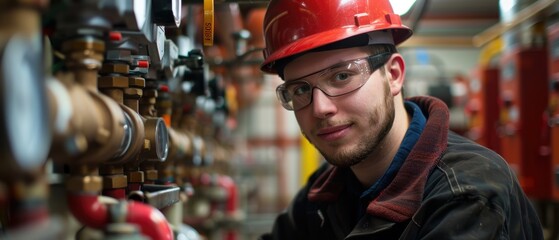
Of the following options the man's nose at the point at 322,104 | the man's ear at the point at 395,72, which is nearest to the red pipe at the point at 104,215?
the man's nose at the point at 322,104

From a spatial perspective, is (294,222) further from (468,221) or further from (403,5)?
(403,5)

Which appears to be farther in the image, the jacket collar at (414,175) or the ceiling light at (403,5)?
the ceiling light at (403,5)

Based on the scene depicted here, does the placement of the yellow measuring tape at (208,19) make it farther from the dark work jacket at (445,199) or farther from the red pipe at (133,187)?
the dark work jacket at (445,199)

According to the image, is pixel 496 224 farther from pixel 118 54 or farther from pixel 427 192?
pixel 118 54

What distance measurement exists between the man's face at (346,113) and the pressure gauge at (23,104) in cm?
76

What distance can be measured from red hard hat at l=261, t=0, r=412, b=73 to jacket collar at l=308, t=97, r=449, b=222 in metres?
0.25

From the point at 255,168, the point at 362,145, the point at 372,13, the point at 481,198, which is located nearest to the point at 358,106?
the point at 362,145

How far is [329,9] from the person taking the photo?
1.24m

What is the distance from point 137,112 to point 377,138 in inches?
21.6

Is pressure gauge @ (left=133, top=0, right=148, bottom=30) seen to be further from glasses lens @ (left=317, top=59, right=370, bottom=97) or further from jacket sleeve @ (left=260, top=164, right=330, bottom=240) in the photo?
jacket sleeve @ (left=260, top=164, right=330, bottom=240)

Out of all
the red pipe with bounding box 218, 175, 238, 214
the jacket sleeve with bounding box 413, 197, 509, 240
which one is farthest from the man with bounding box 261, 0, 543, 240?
the red pipe with bounding box 218, 175, 238, 214

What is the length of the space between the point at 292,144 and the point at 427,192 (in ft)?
17.2

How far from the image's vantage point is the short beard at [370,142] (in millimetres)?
1266

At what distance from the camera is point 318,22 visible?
1.24 metres
